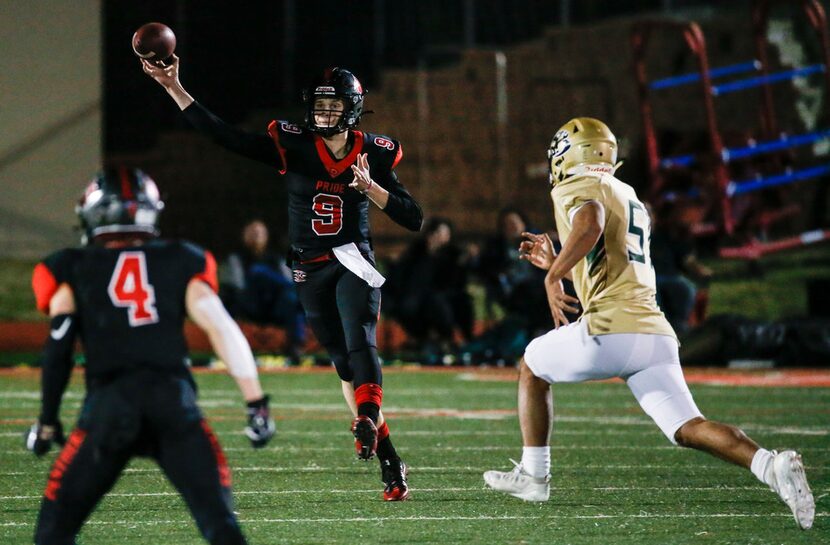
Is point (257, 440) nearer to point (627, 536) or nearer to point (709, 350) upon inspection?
point (627, 536)

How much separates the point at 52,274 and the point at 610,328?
2142 millimetres

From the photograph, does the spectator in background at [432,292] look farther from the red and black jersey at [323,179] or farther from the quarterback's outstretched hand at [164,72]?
the quarterback's outstretched hand at [164,72]

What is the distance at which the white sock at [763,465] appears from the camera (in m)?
5.25

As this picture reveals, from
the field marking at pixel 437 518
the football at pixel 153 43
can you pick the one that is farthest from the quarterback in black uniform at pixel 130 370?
the football at pixel 153 43

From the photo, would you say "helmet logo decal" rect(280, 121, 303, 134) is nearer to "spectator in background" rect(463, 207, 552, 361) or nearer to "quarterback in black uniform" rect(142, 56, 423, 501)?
"quarterback in black uniform" rect(142, 56, 423, 501)

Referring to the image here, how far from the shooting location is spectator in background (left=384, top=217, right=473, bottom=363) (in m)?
13.7

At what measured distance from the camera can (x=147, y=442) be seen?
13.3 ft

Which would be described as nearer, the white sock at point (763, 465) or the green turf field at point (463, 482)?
the white sock at point (763, 465)

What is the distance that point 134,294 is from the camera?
4070 mm

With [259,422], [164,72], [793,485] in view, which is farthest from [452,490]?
[259,422]

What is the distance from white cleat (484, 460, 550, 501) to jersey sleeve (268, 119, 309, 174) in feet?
5.17

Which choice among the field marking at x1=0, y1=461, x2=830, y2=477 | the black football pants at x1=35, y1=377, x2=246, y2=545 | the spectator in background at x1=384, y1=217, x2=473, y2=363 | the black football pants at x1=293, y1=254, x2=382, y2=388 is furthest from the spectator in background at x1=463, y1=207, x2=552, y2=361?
the black football pants at x1=35, y1=377, x2=246, y2=545

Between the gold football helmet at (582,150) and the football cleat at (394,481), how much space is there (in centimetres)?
135

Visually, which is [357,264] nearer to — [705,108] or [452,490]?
[452,490]
